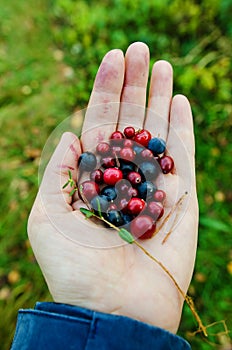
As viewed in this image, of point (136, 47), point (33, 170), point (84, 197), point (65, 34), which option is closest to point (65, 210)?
point (84, 197)

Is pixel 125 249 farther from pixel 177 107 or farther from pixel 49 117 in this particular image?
pixel 49 117

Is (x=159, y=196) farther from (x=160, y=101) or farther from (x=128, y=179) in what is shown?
(x=160, y=101)

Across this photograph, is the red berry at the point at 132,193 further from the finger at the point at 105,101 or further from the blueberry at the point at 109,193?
the finger at the point at 105,101

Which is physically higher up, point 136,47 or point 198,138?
point 136,47

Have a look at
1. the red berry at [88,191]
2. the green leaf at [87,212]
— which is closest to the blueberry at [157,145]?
the red berry at [88,191]

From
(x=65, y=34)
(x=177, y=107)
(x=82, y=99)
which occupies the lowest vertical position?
(x=177, y=107)

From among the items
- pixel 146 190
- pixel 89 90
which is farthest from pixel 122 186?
pixel 89 90
